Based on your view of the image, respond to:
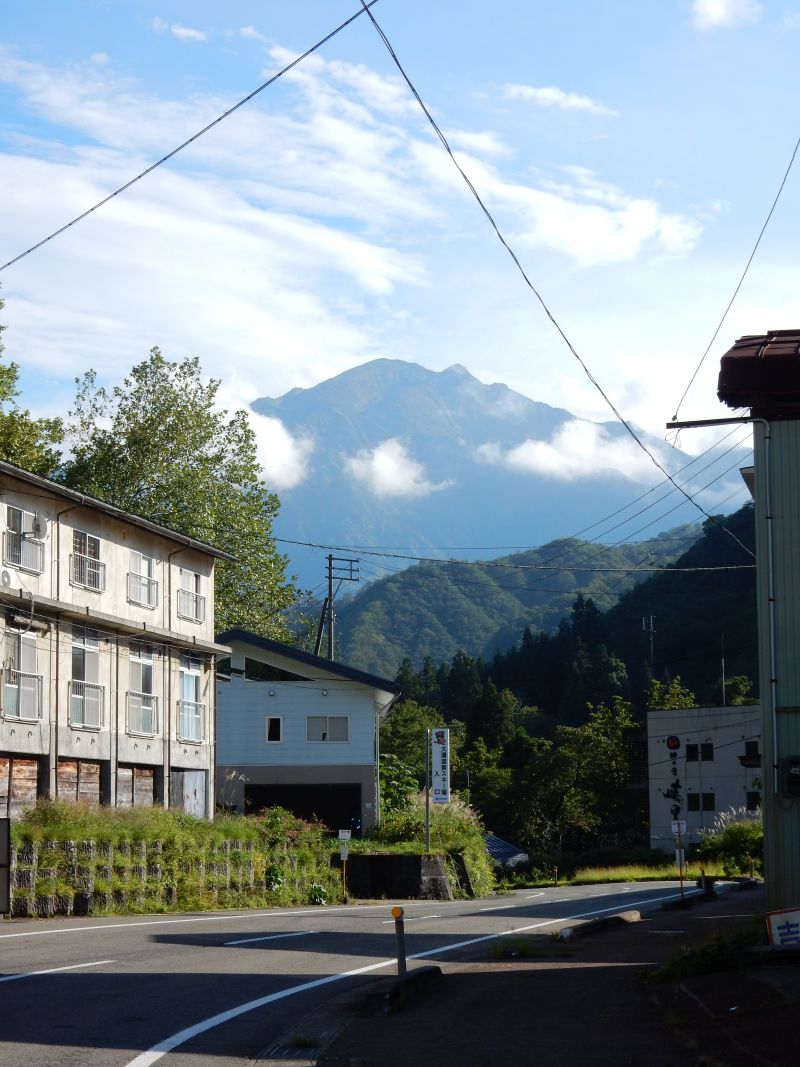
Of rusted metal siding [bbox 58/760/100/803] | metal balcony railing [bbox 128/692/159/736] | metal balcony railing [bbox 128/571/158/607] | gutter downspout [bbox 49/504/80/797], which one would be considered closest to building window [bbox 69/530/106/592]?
gutter downspout [bbox 49/504/80/797]

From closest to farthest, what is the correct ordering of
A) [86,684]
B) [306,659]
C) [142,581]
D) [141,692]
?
[86,684]
[141,692]
[142,581]
[306,659]

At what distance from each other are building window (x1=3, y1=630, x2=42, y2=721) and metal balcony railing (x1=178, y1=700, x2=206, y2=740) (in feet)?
22.9

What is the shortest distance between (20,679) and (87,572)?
3.86 m

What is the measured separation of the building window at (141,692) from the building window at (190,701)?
1.53m

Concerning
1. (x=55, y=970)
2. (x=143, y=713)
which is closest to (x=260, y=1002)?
(x=55, y=970)

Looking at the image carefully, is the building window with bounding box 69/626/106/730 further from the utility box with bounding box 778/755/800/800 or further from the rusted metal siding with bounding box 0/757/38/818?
the utility box with bounding box 778/755/800/800

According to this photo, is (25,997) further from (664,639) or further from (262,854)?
(664,639)

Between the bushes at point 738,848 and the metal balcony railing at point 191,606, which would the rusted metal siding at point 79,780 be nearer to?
the metal balcony railing at point 191,606

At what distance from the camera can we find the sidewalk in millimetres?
8766

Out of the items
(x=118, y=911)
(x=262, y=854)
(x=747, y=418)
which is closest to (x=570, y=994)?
(x=747, y=418)

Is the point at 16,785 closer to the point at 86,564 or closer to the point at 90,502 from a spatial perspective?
the point at 86,564

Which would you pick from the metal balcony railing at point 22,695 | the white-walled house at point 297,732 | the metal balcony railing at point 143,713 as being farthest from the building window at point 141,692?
the white-walled house at point 297,732

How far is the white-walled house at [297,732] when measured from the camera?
1799 inches

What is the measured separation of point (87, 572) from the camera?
31.7 metres
